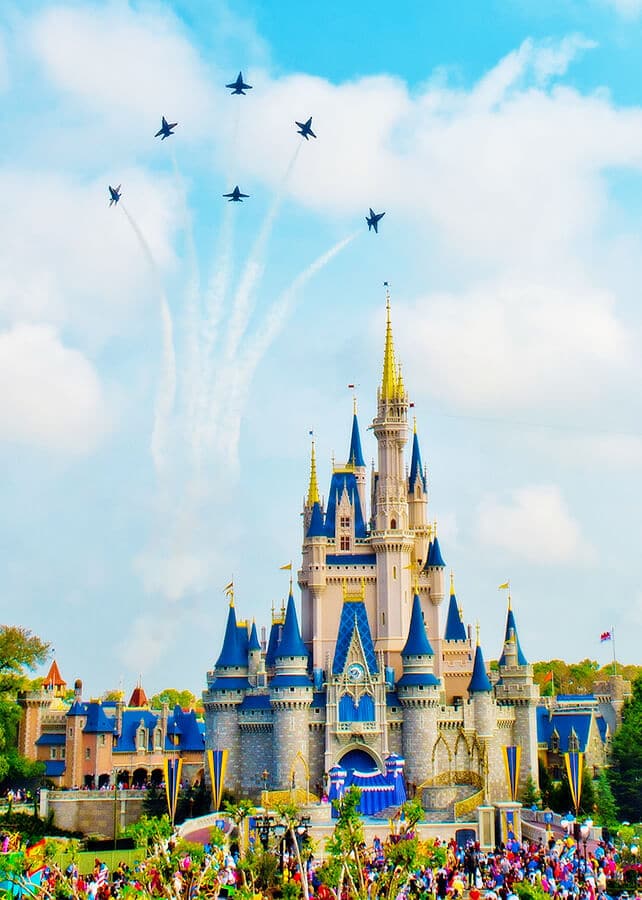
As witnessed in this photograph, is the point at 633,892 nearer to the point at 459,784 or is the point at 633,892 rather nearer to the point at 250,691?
the point at 459,784

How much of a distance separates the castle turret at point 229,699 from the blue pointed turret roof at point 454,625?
519 inches

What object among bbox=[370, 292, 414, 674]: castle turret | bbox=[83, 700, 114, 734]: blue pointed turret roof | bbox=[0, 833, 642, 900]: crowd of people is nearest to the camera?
bbox=[0, 833, 642, 900]: crowd of people

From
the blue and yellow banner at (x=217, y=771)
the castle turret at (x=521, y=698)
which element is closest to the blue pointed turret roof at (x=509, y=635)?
the castle turret at (x=521, y=698)

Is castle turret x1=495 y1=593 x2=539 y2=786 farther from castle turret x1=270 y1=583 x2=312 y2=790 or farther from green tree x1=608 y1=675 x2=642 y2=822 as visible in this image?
castle turret x1=270 y1=583 x2=312 y2=790

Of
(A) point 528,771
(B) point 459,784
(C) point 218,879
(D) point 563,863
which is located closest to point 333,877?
(C) point 218,879

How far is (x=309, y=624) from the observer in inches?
3150

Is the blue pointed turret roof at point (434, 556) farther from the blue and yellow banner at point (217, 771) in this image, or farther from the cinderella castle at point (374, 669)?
the blue and yellow banner at point (217, 771)

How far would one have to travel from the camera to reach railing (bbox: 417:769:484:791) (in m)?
71.1

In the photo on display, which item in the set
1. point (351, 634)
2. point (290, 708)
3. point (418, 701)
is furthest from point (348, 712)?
point (351, 634)

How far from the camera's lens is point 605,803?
246 feet

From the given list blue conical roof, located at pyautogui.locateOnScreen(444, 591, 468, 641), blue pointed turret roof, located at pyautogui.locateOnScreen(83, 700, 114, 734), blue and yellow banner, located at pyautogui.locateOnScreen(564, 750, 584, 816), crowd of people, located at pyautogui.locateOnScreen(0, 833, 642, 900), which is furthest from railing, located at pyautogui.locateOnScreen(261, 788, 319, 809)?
crowd of people, located at pyautogui.locateOnScreen(0, 833, 642, 900)

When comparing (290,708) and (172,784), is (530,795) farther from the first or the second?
(172,784)

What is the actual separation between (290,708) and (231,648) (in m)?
6.82

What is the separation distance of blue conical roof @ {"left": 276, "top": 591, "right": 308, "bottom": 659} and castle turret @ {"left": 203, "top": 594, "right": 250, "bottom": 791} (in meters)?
3.29
